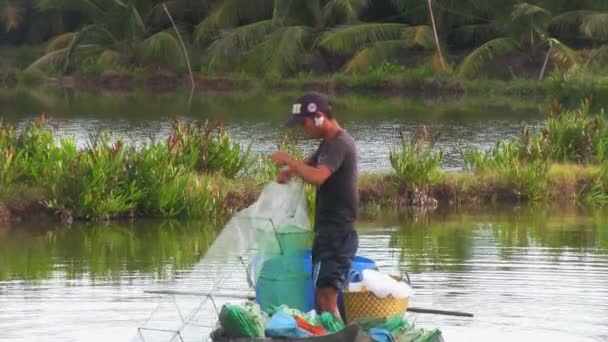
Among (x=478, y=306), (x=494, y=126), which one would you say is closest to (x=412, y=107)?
(x=494, y=126)

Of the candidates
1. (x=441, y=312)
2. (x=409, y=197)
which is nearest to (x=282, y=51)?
(x=409, y=197)

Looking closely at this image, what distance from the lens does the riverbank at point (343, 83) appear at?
39.2m

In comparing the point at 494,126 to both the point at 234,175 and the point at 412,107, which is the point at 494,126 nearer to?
the point at 412,107

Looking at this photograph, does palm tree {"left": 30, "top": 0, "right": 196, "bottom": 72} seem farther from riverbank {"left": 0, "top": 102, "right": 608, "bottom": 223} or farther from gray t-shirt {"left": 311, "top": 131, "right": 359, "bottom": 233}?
gray t-shirt {"left": 311, "top": 131, "right": 359, "bottom": 233}

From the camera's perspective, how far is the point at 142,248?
14.6 m

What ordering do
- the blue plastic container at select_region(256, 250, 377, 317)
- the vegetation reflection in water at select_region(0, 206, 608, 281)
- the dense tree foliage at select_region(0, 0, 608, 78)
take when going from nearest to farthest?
1. the blue plastic container at select_region(256, 250, 377, 317)
2. the vegetation reflection in water at select_region(0, 206, 608, 281)
3. the dense tree foliage at select_region(0, 0, 608, 78)

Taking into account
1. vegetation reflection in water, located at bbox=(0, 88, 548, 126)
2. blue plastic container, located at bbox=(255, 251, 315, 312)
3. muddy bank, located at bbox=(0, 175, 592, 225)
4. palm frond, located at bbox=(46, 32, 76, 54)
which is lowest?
muddy bank, located at bbox=(0, 175, 592, 225)

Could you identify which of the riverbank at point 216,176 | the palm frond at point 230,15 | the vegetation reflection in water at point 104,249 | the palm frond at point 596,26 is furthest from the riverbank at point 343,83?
the vegetation reflection in water at point 104,249

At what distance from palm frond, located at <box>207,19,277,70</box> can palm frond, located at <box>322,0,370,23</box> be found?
5.83ft

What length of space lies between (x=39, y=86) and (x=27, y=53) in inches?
216

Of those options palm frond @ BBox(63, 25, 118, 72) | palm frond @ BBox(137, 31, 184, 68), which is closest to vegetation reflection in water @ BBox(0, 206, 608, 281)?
palm frond @ BBox(137, 31, 184, 68)

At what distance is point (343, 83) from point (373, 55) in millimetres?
1238

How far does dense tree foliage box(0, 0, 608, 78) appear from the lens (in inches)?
1683

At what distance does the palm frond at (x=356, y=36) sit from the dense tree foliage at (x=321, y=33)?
0.10 ft
